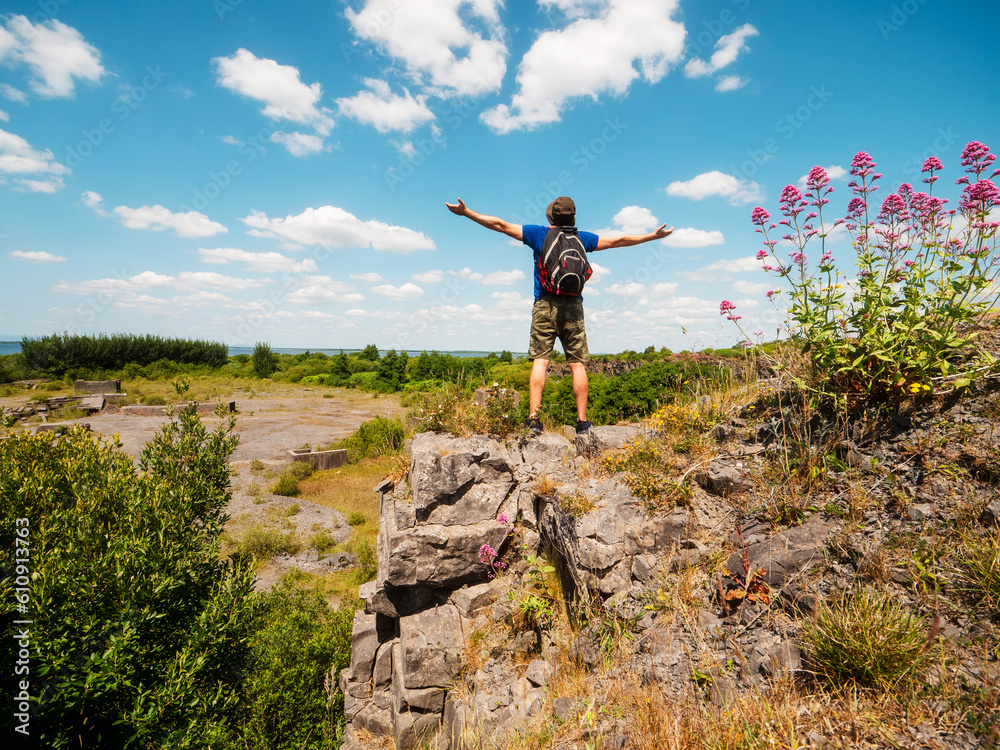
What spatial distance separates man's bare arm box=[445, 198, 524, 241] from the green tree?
179 ft

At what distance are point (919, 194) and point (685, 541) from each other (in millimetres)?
3414

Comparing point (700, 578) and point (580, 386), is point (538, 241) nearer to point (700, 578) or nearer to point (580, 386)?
point (580, 386)

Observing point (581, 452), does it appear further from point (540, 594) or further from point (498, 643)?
point (498, 643)

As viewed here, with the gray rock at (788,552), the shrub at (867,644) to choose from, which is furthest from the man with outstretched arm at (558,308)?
the shrub at (867,644)

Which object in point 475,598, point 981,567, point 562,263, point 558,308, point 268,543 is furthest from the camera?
point 268,543

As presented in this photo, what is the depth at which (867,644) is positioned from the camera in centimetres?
218

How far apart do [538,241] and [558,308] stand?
2.74 feet

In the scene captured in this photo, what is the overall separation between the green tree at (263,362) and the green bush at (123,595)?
51.3m

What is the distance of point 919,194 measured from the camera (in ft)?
11.5

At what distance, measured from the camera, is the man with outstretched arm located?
5184mm

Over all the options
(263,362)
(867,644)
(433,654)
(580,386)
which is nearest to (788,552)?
(867,644)

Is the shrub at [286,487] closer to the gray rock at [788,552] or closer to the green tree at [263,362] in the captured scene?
the gray rock at [788,552]

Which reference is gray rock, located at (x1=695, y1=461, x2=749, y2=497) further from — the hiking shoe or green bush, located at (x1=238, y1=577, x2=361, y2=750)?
green bush, located at (x1=238, y1=577, x2=361, y2=750)

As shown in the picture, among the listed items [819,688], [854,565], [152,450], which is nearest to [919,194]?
[854,565]
